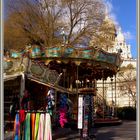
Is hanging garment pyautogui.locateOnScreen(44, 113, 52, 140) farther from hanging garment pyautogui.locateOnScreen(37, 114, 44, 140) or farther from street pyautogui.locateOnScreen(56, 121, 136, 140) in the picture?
street pyautogui.locateOnScreen(56, 121, 136, 140)

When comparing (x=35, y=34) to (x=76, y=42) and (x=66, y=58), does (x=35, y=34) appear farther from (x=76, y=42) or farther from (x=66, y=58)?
(x=66, y=58)

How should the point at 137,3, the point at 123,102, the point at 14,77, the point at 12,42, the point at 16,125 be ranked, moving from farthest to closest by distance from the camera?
the point at 123,102 → the point at 12,42 → the point at 14,77 → the point at 16,125 → the point at 137,3

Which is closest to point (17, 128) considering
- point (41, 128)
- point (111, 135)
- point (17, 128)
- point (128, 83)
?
point (17, 128)

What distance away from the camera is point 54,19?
29812 mm

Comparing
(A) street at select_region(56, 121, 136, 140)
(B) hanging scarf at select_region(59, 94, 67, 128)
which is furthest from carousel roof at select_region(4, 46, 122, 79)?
(B) hanging scarf at select_region(59, 94, 67, 128)

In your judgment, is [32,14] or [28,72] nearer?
[28,72]

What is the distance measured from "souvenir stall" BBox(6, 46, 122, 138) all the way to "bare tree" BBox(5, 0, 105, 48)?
538cm

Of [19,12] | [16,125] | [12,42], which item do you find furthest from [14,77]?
[19,12]

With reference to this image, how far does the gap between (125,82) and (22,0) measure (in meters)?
24.2

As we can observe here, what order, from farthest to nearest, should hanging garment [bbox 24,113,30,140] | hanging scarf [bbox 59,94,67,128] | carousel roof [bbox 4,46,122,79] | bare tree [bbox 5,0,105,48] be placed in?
1. bare tree [bbox 5,0,105,48]
2. carousel roof [bbox 4,46,122,79]
3. hanging scarf [bbox 59,94,67,128]
4. hanging garment [bbox 24,113,30,140]

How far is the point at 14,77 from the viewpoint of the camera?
14.0 m

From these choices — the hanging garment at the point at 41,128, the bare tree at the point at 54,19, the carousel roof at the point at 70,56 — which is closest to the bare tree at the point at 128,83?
the bare tree at the point at 54,19

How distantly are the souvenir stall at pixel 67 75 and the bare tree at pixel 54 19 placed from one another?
17.7 ft

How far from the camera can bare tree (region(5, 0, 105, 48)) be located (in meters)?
29.2
